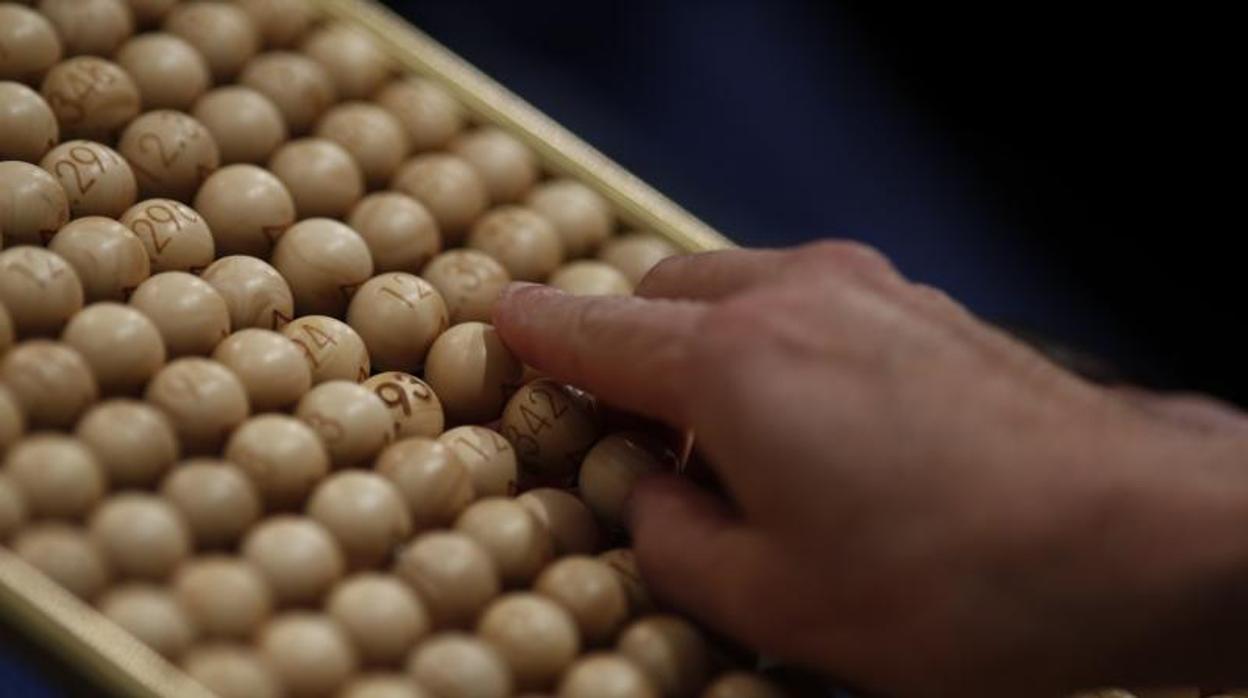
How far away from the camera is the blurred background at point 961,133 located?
4.20 feet

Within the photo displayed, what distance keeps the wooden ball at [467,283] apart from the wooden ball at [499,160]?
0.22 feet

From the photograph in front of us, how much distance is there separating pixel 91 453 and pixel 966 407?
14.7 inches

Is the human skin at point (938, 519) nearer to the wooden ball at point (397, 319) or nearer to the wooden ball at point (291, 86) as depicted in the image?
the wooden ball at point (397, 319)

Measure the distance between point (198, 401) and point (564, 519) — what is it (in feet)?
0.59

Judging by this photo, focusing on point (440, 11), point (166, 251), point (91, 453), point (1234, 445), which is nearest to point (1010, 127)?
point (440, 11)

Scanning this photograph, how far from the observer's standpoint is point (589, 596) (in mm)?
690

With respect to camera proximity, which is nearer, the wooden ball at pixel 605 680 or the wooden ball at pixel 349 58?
the wooden ball at pixel 605 680

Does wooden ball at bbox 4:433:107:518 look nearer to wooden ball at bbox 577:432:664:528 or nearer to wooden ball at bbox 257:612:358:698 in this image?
wooden ball at bbox 257:612:358:698

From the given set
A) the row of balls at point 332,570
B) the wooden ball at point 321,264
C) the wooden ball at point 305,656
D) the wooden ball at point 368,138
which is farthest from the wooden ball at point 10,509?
the wooden ball at point 368,138

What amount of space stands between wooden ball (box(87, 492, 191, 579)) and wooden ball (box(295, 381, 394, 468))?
100 millimetres

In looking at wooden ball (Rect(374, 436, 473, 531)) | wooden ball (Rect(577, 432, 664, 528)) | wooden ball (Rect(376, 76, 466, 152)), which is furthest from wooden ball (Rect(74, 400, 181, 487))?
wooden ball (Rect(376, 76, 466, 152))

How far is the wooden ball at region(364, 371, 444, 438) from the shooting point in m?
0.75

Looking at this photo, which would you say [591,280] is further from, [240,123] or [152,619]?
[152,619]

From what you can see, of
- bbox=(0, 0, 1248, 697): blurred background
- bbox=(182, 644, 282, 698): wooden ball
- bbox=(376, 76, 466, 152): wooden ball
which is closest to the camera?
bbox=(182, 644, 282, 698): wooden ball
